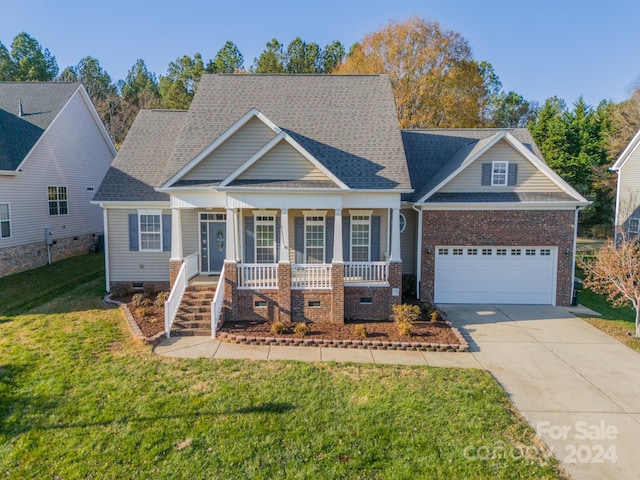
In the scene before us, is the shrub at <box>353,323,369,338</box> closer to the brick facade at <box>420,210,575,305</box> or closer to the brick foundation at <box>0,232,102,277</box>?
the brick facade at <box>420,210,575,305</box>

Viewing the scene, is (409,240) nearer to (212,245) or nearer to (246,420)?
(212,245)

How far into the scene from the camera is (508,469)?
5.66m

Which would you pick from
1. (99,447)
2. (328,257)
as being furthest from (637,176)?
(99,447)

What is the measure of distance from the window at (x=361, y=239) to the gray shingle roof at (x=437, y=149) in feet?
6.83

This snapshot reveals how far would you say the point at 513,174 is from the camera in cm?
1400

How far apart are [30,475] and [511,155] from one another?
49.3 ft

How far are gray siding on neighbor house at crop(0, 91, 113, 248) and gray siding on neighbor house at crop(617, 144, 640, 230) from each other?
29204mm

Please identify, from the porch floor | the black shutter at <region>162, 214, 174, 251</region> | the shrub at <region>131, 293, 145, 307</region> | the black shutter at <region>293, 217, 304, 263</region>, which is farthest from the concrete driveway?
the black shutter at <region>162, 214, 174, 251</region>

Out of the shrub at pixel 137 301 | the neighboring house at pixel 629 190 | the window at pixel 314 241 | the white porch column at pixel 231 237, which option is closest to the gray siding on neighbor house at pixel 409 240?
the window at pixel 314 241

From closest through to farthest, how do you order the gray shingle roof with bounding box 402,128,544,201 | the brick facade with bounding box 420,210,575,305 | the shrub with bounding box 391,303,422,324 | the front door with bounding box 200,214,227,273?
the shrub with bounding box 391,303,422,324 → the brick facade with bounding box 420,210,575,305 → the front door with bounding box 200,214,227,273 → the gray shingle roof with bounding box 402,128,544,201

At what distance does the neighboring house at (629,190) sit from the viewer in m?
20.1

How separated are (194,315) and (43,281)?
9.03m

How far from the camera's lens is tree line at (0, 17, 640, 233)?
96.9ft

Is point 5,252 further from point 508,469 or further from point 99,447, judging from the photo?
point 508,469
